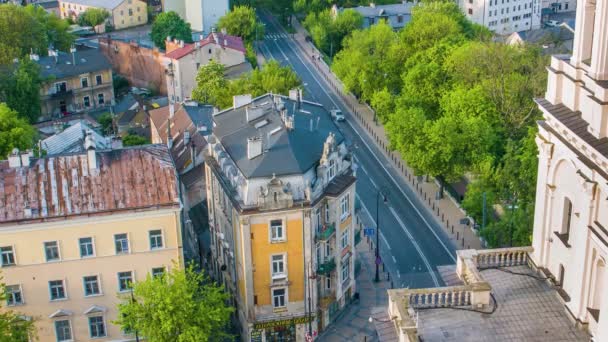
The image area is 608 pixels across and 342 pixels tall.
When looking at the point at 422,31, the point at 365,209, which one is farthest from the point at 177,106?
the point at 422,31

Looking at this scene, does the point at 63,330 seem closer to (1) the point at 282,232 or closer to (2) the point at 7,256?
(2) the point at 7,256

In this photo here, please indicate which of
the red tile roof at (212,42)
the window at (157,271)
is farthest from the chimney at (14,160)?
the red tile roof at (212,42)

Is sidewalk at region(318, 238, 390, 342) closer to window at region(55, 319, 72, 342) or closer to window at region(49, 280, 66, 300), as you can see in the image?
window at region(55, 319, 72, 342)

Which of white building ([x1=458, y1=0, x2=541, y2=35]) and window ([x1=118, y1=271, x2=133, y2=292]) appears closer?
window ([x1=118, y1=271, x2=133, y2=292])

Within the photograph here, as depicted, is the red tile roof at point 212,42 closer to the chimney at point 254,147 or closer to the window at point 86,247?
the chimney at point 254,147

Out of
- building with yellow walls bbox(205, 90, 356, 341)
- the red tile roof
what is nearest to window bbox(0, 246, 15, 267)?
building with yellow walls bbox(205, 90, 356, 341)

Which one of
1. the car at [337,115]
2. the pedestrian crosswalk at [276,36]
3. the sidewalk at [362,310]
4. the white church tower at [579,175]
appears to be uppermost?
the white church tower at [579,175]
